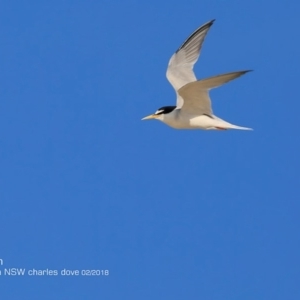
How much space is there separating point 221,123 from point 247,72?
287 cm

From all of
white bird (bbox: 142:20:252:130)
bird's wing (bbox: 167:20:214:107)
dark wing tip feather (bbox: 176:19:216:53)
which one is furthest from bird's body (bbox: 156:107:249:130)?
dark wing tip feather (bbox: 176:19:216:53)

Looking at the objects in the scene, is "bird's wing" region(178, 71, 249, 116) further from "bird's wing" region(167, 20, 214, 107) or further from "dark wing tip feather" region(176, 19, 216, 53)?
"dark wing tip feather" region(176, 19, 216, 53)

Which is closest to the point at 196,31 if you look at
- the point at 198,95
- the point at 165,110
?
the point at 165,110

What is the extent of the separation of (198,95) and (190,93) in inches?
5.9

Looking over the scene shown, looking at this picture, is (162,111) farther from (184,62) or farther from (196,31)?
(196,31)

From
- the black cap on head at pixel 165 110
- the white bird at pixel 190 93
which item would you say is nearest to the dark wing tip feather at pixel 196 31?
the white bird at pixel 190 93

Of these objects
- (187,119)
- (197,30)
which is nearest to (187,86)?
(187,119)

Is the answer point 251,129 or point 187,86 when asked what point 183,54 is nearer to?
point 187,86

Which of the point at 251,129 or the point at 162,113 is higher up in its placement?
the point at 162,113

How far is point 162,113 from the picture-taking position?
54.0ft

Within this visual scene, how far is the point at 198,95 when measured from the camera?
15641 mm

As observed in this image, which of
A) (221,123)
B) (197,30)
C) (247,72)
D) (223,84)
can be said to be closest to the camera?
(247,72)

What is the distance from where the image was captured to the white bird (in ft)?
50.1

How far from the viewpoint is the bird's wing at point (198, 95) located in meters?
14.7
